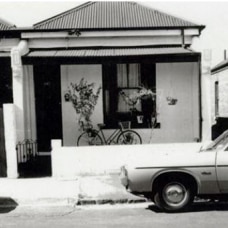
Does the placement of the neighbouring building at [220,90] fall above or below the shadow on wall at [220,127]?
above

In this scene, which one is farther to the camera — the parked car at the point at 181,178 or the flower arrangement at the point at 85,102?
the flower arrangement at the point at 85,102

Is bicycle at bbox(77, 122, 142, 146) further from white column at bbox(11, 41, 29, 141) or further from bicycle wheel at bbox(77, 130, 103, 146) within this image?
white column at bbox(11, 41, 29, 141)

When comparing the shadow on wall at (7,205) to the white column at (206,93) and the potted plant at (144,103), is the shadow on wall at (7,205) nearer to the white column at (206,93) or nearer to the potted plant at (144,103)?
the white column at (206,93)

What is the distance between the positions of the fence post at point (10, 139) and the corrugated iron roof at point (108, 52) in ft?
6.92

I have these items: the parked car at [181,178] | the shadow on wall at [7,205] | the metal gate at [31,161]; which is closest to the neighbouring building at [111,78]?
the metal gate at [31,161]

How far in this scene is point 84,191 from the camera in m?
8.55

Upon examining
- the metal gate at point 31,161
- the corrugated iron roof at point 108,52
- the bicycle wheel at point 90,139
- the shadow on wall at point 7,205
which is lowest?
the shadow on wall at point 7,205

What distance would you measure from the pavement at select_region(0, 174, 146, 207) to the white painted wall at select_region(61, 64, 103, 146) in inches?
112

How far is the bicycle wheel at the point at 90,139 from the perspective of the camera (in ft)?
39.9

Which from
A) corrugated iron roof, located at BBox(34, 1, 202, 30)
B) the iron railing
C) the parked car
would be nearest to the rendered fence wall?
the iron railing

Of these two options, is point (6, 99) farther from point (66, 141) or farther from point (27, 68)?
point (66, 141)

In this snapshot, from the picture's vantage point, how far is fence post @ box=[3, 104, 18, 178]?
9953 millimetres

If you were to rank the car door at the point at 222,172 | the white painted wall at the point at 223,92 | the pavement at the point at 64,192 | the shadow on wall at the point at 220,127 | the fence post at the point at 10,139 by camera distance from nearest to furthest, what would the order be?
the car door at the point at 222,172, the pavement at the point at 64,192, the fence post at the point at 10,139, the shadow on wall at the point at 220,127, the white painted wall at the point at 223,92

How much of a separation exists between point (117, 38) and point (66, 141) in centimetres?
365
